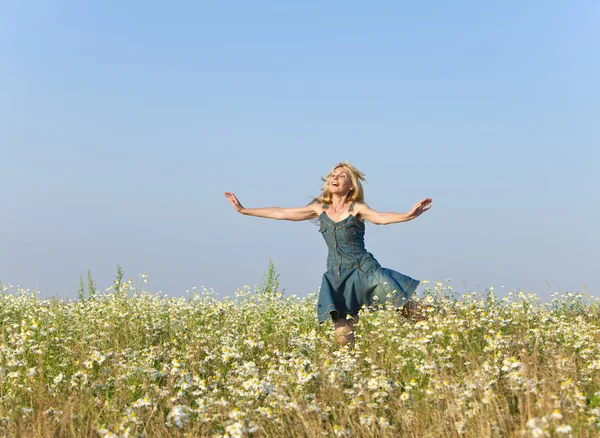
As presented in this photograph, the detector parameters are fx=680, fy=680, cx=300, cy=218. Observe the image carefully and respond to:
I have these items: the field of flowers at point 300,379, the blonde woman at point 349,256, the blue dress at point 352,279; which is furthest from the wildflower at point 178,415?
the blue dress at point 352,279

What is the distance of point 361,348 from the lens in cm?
809

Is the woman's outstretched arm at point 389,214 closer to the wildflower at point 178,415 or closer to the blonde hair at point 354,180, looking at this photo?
the blonde hair at point 354,180

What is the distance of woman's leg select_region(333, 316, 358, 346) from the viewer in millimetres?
9078

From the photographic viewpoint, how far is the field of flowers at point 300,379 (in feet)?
16.7

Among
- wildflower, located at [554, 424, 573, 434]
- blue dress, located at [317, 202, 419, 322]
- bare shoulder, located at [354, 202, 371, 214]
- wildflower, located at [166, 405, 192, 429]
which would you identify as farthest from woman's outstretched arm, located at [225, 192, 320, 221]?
wildflower, located at [554, 424, 573, 434]

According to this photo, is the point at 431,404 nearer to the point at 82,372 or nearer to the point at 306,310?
the point at 82,372

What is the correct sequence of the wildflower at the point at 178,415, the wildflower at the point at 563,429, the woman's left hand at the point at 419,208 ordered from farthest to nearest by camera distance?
the woman's left hand at the point at 419,208 → the wildflower at the point at 178,415 → the wildflower at the point at 563,429

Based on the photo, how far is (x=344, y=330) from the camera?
9344 millimetres

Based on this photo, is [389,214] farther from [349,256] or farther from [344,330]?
[344,330]

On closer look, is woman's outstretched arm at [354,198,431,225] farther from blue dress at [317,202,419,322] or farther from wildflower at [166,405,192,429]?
wildflower at [166,405,192,429]

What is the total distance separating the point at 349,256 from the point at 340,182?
1.12m

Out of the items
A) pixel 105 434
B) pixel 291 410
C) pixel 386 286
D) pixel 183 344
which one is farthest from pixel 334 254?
pixel 105 434

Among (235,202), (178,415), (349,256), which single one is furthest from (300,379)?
(235,202)

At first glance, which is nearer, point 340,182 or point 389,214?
point 389,214
